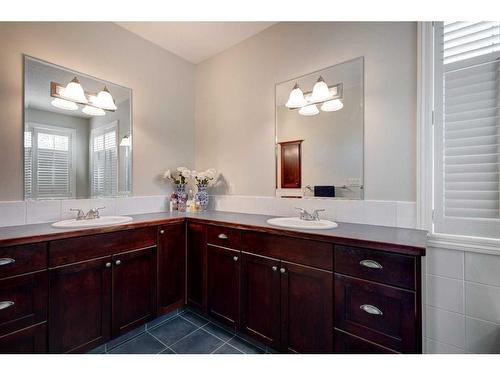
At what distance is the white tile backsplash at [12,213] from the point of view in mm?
1491

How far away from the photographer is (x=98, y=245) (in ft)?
4.83

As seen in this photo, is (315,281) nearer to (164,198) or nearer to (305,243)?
(305,243)

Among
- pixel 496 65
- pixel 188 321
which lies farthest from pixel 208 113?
pixel 496 65

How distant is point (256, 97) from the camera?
2.24 metres

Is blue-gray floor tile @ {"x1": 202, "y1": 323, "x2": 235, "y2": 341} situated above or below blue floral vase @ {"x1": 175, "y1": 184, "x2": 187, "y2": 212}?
below

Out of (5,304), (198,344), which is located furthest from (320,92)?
(5,304)

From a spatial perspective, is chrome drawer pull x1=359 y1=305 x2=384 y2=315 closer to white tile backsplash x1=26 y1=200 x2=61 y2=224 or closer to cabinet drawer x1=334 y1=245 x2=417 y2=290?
cabinet drawer x1=334 y1=245 x2=417 y2=290

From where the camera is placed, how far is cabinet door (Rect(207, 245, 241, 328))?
1659mm

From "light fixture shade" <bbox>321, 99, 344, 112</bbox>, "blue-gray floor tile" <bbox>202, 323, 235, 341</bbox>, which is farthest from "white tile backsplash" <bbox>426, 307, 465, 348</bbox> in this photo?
"light fixture shade" <bbox>321, 99, 344, 112</bbox>

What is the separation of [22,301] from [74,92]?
1.48 metres

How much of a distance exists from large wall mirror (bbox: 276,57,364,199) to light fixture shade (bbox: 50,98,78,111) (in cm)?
166

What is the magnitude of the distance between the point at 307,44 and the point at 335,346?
213 cm

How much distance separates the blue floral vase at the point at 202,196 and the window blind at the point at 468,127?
1896 mm
